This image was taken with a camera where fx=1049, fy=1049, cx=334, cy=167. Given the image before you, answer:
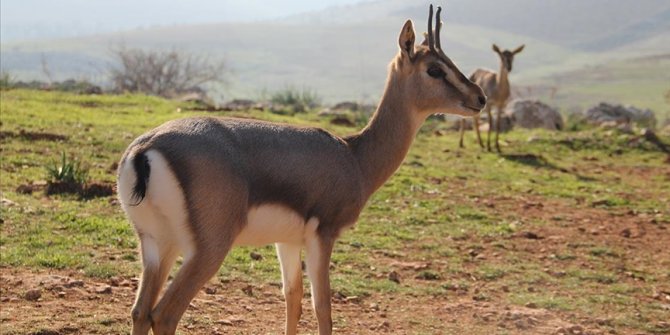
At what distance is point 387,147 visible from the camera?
7207 mm

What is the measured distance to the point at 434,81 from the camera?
284 inches

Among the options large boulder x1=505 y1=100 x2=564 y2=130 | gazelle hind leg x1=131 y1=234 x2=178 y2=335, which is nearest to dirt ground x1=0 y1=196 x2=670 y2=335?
gazelle hind leg x1=131 y1=234 x2=178 y2=335

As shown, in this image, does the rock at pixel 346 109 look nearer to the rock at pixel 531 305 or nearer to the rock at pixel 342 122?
the rock at pixel 342 122

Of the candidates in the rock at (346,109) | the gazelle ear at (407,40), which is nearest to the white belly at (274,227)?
the gazelle ear at (407,40)

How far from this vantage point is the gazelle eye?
7211 mm

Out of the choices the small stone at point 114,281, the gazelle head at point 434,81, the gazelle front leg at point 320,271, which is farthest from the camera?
the small stone at point 114,281

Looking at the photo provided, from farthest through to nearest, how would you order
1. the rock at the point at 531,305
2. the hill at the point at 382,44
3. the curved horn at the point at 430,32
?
the hill at the point at 382,44 < the rock at the point at 531,305 < the curved horn at the point at 430,32

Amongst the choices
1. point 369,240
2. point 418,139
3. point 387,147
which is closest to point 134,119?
point 418,139

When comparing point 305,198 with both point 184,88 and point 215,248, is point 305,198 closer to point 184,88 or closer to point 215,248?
point 215,248

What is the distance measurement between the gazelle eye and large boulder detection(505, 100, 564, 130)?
53.2ft

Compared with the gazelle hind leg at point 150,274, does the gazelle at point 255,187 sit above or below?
above

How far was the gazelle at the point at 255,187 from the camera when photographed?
5629 millimetres

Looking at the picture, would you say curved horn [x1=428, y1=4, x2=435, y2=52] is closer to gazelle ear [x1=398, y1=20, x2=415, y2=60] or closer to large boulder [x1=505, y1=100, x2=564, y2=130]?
gazelle ear [x1=398, y1=20, x2=415, y2=60]

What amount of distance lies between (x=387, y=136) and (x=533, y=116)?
16.7 meters
